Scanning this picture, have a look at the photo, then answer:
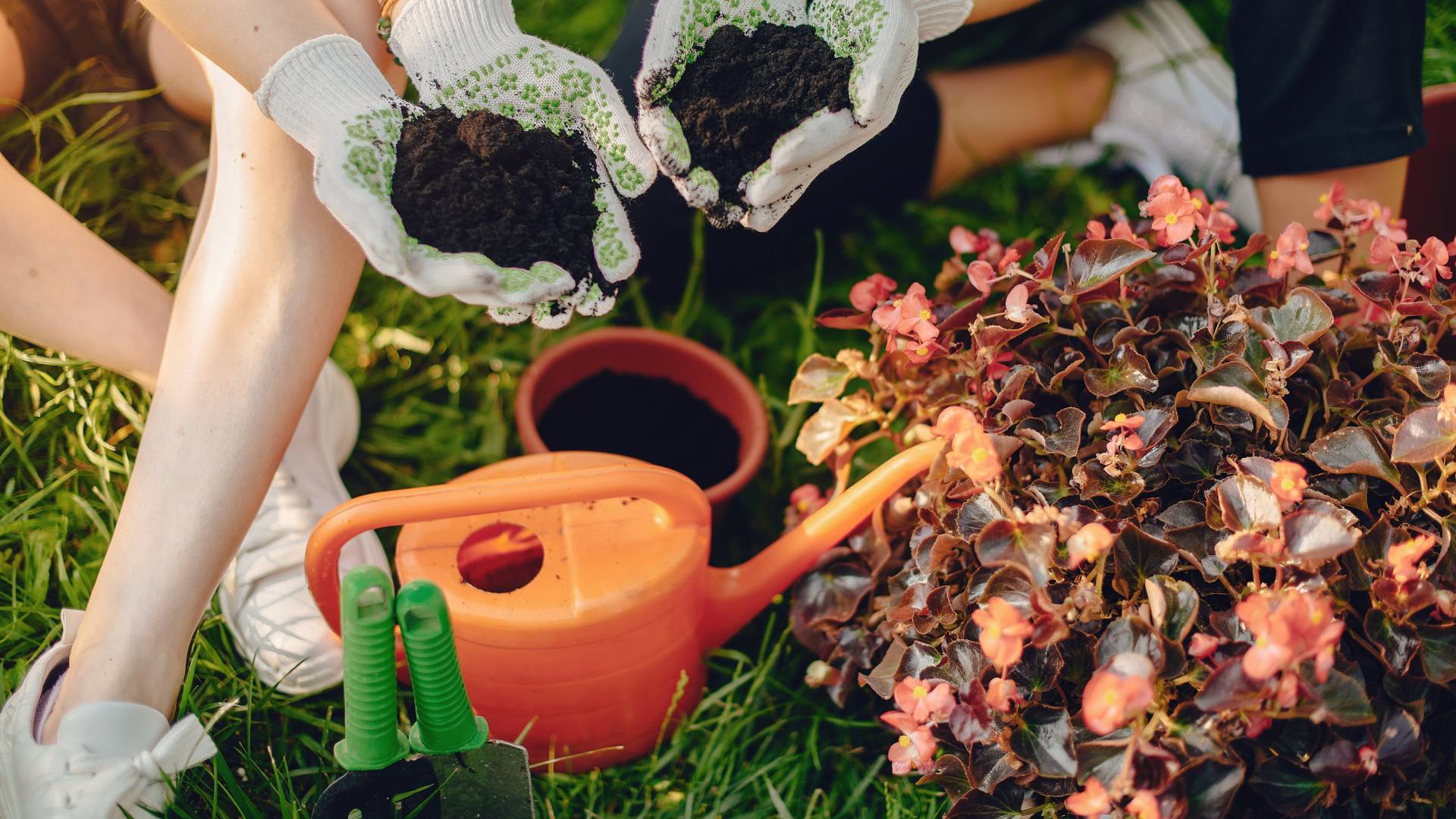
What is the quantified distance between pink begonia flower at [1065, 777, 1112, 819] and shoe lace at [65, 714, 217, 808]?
0.78 metres

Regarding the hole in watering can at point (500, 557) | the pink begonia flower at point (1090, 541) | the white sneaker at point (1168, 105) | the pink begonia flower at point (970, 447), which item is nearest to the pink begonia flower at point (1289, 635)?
the pink begonia flower at point (1090, 541)

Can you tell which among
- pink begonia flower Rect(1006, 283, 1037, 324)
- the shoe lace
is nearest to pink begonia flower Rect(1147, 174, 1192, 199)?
pink begonia flower Rect(1006, 283, 1037, 324)

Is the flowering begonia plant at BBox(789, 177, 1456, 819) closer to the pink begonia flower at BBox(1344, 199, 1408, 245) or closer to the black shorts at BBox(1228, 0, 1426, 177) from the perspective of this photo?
the pink begonia flower at BBox(1344, 199, 1408, 245)

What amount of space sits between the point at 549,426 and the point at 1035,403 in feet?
2.25

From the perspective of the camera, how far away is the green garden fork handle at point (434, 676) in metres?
0.79

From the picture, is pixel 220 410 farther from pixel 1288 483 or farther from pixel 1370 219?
pixel 1370 219

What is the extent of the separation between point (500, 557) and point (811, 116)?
57 centimetres

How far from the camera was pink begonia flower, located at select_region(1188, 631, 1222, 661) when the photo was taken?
0.78 metres

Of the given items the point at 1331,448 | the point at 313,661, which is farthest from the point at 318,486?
the point at 1331,448

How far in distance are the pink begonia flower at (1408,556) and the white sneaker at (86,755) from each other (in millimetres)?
1032

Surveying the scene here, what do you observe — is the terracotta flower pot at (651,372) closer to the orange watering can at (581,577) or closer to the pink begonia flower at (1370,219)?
the orange watering can at (581,577)

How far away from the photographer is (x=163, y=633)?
97 centimetres

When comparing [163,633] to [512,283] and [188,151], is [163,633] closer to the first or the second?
[512,283]

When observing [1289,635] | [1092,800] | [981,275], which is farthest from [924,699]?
[981,275]
